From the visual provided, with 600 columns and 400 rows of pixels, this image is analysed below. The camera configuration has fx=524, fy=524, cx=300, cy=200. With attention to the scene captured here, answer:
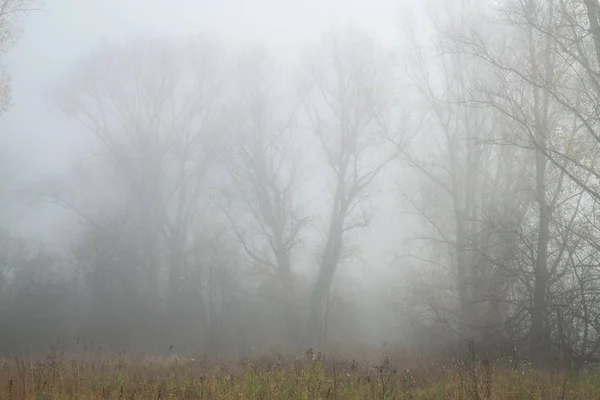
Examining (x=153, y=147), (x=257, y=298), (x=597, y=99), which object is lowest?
(x=257, y=298)

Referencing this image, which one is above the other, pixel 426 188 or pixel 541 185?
pixel 426 188

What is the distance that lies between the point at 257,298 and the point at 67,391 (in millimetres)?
19257

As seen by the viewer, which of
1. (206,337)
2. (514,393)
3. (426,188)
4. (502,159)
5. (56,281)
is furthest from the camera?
(56,281)

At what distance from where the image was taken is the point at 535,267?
12.9 metres

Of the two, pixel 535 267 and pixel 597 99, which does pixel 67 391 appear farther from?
pixel 535 267

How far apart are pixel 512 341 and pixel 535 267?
6.21ft

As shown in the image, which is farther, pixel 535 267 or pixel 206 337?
A: pixel 206 337

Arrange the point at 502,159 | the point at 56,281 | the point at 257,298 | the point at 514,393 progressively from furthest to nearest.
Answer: the point at 56,281 → the point at 257,298 → the point at 502,159 → the point at 514,393

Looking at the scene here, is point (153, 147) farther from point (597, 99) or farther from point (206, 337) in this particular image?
point (597, 99)

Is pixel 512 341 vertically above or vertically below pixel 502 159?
below

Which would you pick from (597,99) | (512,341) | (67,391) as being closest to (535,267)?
(512,341)

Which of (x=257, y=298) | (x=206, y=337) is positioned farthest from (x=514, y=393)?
(x=257, y=298)

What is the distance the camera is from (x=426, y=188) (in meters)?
19.5

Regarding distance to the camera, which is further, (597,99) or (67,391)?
(597,99)
